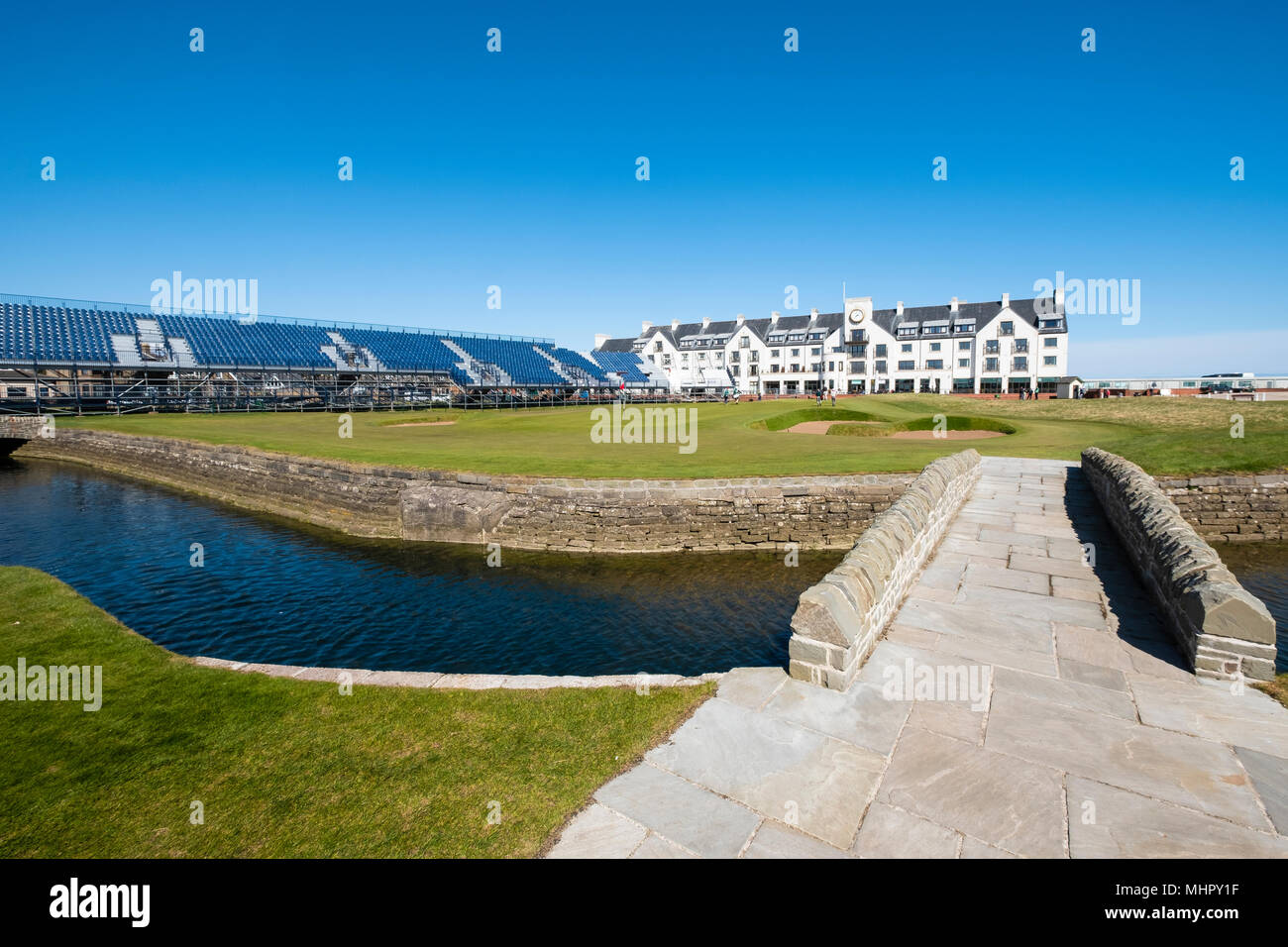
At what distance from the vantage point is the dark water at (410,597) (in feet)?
28.8

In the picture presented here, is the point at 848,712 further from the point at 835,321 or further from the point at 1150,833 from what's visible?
the point at 835,321

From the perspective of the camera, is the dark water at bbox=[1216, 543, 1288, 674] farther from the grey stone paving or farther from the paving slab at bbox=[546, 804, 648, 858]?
the paving slab at bbox=[546, 804, 648, 858]

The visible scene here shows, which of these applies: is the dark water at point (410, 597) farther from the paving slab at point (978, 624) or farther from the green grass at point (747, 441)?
the green grass at point (747, 441)

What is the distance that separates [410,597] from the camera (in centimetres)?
1114

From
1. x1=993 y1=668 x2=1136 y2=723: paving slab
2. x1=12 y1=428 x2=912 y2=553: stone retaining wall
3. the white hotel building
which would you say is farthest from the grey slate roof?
x1=993 y1=668 x2=1136 y2=723: paving slab

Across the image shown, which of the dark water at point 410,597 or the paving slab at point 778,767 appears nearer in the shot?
the paving slab at point 778,767

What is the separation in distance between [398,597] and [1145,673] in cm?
1093

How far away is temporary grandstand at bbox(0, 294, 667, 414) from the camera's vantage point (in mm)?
36594

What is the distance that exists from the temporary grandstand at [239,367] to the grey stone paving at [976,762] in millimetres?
44103

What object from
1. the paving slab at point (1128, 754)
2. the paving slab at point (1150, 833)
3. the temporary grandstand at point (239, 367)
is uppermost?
the temporary grandstand at point (239, 367)

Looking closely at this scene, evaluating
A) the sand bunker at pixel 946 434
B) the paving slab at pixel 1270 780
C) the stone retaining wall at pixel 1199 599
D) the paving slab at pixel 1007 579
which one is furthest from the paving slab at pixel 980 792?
the sand bunker at pixel 946 434

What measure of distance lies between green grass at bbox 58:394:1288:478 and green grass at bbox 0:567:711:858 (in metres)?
10.4

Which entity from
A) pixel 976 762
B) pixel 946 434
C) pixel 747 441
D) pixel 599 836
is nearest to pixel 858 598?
pixel 976 762

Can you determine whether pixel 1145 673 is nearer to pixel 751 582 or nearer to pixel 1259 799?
pixel 1259 799
